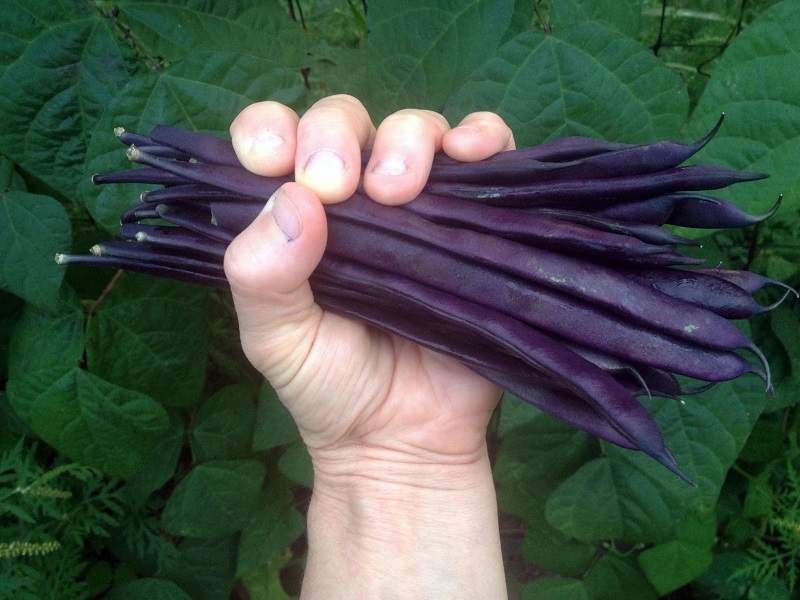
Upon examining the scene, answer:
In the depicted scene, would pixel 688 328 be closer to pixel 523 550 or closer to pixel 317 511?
pixel 317 511

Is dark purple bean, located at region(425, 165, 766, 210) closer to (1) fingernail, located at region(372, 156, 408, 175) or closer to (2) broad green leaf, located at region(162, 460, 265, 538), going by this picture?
(1) fingernail, located at region(372, 156, 408, 175)

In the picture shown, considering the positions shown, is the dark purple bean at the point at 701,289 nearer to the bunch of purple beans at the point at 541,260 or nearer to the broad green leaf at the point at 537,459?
the bunch of purple beans at the point at 541,260

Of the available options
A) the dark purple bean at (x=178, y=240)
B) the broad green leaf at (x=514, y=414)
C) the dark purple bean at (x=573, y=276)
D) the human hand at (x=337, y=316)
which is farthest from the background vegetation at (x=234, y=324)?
the dark purple bean at (x=573, y=276)

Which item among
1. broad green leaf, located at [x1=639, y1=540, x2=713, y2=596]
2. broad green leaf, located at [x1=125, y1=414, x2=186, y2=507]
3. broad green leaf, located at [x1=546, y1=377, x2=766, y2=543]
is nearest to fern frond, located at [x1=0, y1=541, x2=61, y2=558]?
broad green leaf, located at [x1=125, y1=414, x2=186, y2=507]

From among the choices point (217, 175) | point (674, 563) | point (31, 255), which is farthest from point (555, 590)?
point (31, 255)

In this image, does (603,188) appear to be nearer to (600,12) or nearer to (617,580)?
(600,12)

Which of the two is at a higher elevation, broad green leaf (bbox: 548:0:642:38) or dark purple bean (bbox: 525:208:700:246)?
broad green leaf (bbox: 548:0:642:38)
